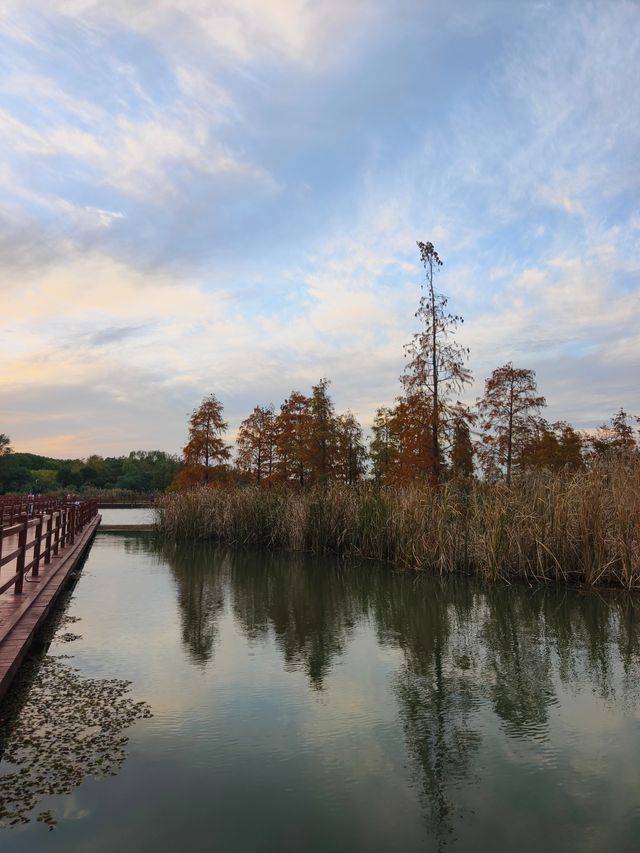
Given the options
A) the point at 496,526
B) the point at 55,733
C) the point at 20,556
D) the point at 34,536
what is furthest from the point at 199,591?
the point at 34,536

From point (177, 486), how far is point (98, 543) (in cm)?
1381

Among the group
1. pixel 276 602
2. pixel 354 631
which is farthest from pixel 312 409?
pixel 354 631

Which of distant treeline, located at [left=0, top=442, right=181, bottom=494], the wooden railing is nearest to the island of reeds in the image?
the wooden railing

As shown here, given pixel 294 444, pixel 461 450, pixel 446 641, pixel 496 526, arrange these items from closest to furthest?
pixel 446 641, pixel 496 526, pixel 461 450, pixel 294 444

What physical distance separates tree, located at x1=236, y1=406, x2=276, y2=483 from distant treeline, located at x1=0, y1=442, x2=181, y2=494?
5541cm

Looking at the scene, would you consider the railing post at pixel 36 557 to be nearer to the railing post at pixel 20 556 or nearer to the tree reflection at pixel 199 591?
the railing post at pixel 20 556

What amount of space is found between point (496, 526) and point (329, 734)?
27.2 ft

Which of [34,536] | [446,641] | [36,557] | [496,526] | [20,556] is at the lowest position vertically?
[446,641]

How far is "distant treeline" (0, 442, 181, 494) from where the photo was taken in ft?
317

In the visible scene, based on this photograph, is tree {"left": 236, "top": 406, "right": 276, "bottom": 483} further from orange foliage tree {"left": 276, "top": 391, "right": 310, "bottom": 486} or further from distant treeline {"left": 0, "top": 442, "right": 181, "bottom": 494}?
distant treeline {"left": 0, "top": 442, "right": 181, "bottom": 494}

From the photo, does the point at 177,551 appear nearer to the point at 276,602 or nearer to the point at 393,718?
the point at 276,602

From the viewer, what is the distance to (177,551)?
21.0 meters

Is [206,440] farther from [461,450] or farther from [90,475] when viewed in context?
[90,475]

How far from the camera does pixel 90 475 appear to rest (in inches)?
4690
